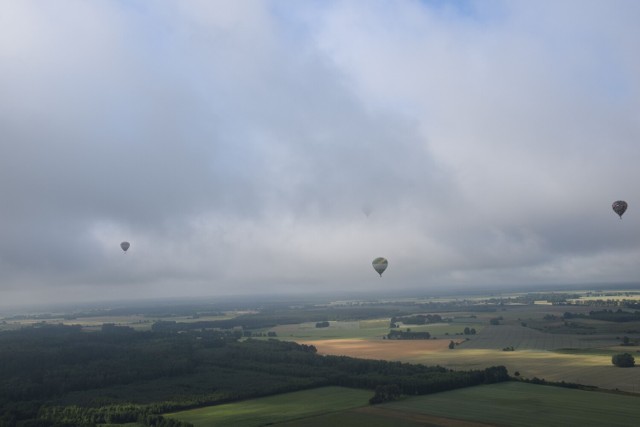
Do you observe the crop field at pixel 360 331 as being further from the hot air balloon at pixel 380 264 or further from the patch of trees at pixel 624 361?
the patch of trees at pixel 624 361

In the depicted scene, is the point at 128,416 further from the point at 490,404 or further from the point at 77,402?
the point at 490,404

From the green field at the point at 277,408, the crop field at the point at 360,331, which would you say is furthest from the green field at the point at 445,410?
the crop field at the point at 360,331

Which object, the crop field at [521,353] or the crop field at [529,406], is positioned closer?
the crop field at [529,406]

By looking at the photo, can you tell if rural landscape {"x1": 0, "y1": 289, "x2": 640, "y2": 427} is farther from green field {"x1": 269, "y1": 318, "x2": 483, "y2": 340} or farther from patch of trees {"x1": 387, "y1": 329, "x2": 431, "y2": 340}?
green field {"x1": 269, "y1": 318, "x2": 483, "y2": 340}

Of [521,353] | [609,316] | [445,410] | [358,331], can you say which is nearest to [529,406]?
[445,410]

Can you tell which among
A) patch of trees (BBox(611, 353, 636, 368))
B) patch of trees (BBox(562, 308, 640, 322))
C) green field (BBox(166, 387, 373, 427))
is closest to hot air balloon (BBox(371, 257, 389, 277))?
green field (BBox(166, 387, 373, 427))

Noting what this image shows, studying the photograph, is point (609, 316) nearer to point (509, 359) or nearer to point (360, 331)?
point (360, 331)
